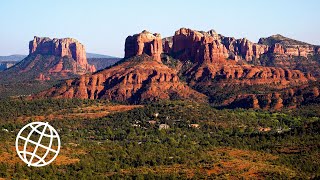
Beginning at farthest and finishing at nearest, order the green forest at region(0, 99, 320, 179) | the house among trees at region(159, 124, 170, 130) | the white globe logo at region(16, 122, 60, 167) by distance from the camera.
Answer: the house among trees at region(159, 124, 170, 130), the green forest at region(0, 99, 320, 179), the white globe logo at region(16, 122, 60, 167)

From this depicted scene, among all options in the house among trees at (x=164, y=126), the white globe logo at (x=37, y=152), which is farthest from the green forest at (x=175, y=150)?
the white globe logo at (x=37, y=152)

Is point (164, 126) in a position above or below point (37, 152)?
below

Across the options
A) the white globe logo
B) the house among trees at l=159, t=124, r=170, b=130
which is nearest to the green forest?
the house among trees at l=159, t=124, r=170, b=130

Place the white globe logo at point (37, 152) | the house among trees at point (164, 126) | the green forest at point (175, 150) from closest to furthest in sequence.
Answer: the white globe logo at point (37, 152) < the green forest at point (175, 150) < the house among trees at point (164, 126)

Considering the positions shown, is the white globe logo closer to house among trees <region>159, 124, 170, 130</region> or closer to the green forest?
the green forest

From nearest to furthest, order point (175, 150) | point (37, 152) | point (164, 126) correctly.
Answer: point (37, 152)
point (175, 150)
point (164, 126)

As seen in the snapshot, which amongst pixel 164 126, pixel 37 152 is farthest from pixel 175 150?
pixel 164 126

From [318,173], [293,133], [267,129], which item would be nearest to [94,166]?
[318,173]

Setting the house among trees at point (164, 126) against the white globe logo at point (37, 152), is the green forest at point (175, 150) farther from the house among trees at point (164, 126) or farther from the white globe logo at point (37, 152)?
the white globe logo at point (37, 152)

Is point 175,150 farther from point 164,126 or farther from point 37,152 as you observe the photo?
point 164,126

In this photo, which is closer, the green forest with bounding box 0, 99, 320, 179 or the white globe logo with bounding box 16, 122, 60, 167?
the white globe logo with bounding box 16, 122, 60, 167

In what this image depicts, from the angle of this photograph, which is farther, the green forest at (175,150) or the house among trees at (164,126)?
the house among trees at (164,126)

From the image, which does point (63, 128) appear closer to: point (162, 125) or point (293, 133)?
point (162, 125)

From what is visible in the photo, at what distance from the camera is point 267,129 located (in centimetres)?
18762
